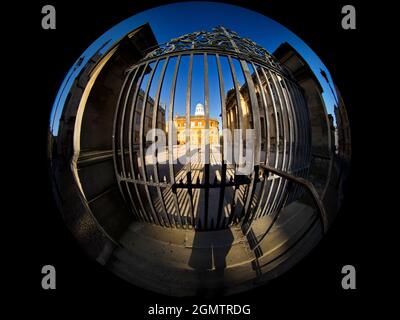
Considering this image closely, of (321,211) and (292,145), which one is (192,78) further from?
(321,211)

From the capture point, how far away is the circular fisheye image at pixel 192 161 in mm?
947

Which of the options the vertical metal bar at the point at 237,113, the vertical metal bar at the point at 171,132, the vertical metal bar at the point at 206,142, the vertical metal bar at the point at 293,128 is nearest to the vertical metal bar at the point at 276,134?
the vertical metal bar at the point at 293,128

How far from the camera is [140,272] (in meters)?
1.06

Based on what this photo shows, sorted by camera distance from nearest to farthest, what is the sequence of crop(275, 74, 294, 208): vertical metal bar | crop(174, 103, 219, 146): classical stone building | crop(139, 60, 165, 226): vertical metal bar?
1. crop(174, 103, 219, 146): classical stone building
2. crop(139, 60, 165, 226): vertical metal bar
3. crop(275, 74, 294, 208): vertical metal bar

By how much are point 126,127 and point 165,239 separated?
2.63 ft

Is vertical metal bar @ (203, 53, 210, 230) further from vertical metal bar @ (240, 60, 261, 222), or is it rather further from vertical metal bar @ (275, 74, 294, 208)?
vertical metal bar @ (275, 74, 294, 208)

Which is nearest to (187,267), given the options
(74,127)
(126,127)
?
(126,127)

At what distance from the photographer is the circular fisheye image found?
0.95 metres

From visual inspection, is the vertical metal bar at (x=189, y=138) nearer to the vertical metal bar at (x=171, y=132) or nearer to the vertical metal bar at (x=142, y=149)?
the vertical metal bar at (x=171, y=132)

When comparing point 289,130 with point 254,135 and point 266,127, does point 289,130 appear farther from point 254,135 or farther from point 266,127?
point 254,135

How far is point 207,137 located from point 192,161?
0.17m

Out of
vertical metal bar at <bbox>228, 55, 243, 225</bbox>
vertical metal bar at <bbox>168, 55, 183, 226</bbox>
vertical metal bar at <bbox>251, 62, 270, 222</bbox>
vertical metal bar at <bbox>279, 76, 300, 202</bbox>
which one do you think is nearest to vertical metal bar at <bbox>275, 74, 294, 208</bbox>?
vertical metal bar at <bbox>279, 76, 300, 202</bbox>

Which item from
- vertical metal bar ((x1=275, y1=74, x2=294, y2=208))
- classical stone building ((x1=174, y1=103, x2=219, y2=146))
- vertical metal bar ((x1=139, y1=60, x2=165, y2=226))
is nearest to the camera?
classical stone building ((x1=174, y1=103, x2=219, y2=146))

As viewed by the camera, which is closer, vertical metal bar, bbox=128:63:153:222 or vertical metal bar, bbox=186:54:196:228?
vertical metal bar, bbox=186:54:196:228
